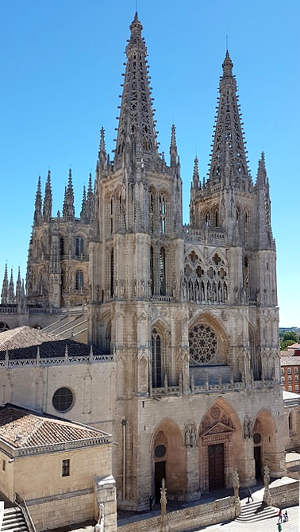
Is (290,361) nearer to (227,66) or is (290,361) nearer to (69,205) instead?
(69,205)

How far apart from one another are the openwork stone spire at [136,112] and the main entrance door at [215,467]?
22746 millimetres

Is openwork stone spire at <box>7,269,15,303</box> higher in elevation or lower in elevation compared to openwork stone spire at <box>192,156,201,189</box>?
lower

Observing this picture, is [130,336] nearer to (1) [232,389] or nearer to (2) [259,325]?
(1) [232,389]

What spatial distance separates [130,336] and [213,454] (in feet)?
39.3

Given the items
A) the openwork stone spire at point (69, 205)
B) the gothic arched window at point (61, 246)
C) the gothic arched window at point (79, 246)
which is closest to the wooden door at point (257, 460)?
the gothic arched window at point (79, 246)

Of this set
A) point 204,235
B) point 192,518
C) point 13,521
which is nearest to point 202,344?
point 204,235

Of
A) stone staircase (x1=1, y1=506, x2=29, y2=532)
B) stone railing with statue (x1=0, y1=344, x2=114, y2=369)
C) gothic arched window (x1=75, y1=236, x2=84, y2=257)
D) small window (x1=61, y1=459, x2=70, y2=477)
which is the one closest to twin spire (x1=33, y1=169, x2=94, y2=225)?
gothic arched window (x1=75, y1=236, x2=84, y2=257)

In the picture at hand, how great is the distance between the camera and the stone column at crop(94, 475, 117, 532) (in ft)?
71.3

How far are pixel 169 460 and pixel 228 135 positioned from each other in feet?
93.2

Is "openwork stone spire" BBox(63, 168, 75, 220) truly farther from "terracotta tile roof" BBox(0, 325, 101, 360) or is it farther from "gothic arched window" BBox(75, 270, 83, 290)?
"terracotta tile roof" BBox(0, 325, 101, 360)

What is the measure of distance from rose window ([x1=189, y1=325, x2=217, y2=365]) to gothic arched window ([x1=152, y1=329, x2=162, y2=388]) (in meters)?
3.61

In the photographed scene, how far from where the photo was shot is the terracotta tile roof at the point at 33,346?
100 feet

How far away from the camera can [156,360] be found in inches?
1385

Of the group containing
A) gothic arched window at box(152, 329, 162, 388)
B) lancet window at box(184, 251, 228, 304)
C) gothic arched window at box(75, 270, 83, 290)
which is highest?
gothic arched window at box(75, 270, 83, 290)
